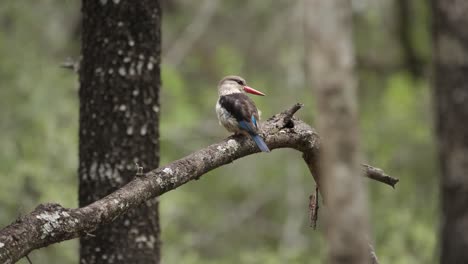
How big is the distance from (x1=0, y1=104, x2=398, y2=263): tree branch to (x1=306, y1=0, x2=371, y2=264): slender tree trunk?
1.32 metres

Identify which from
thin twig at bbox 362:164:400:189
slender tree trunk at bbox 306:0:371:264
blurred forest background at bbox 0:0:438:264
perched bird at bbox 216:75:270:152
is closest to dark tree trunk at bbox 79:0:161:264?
perched bird at bbox 216:75:270:152

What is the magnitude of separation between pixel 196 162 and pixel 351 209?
1.59 metres

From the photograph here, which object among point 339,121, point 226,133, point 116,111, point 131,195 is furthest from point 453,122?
point 226,133

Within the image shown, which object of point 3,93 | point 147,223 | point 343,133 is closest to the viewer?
point 343,133

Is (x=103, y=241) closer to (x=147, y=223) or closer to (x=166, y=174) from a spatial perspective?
(x=147, y=223)

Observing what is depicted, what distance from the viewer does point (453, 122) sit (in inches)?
114

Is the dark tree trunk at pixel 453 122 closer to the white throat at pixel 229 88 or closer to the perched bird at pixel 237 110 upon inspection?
the perched bird at pixel 237 110

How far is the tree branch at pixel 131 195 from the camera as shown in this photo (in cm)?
368

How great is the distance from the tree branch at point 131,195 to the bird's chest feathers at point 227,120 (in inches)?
32.1

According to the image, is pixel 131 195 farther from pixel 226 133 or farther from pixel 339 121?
pixel 226 133

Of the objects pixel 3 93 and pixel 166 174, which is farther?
pixel 3 93

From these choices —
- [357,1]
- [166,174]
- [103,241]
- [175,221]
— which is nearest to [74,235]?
[166,174]

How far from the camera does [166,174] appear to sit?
420cm

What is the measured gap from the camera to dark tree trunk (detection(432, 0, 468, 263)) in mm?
2883
